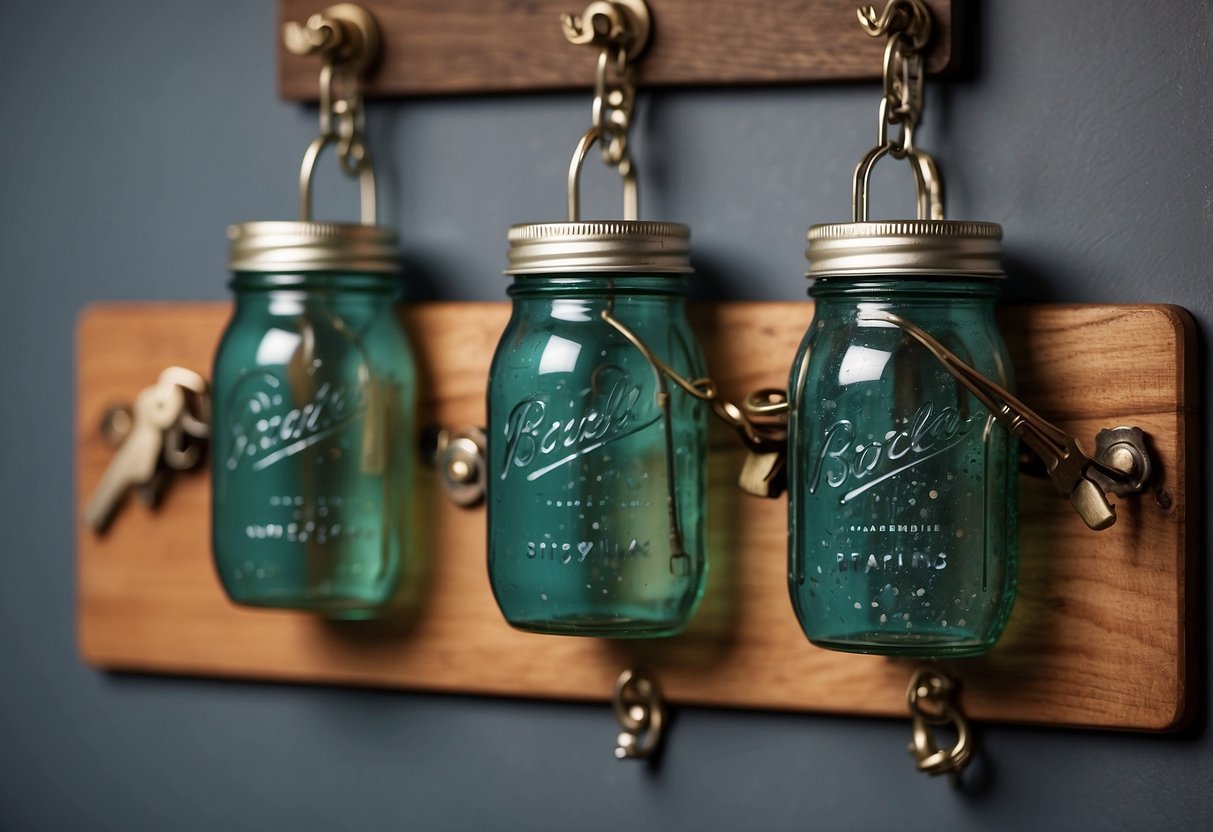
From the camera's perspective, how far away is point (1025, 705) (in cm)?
73

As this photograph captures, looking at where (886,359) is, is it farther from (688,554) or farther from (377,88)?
(377,88)

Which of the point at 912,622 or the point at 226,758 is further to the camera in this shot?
the point at 226,758

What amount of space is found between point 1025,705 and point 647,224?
300 mm

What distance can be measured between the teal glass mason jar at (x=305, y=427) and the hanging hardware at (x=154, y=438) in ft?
0.25

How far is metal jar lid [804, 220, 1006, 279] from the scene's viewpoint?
0.68m

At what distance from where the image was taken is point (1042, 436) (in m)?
0.67

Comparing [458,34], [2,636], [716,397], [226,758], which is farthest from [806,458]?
[2,636]

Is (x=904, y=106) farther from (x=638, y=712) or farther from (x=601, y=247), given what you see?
(x=638, y=712)

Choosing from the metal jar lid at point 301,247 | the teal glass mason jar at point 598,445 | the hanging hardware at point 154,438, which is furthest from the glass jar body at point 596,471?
the hanging hardware at point 154,438

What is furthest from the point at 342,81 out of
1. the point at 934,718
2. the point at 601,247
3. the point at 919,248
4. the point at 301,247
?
the point at 934,718

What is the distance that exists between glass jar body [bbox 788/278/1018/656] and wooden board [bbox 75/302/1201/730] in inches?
1.8

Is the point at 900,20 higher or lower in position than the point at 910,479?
higher

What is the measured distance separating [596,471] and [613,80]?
217 millimetres

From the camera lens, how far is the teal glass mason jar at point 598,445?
2.38ft
